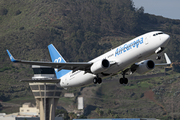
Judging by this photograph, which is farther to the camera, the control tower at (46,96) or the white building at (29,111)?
the white building at (29,111)

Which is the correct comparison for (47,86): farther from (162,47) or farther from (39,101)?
(162,47)

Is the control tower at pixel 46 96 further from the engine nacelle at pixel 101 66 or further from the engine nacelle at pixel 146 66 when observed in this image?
the engine nacelle at pixel 101 66

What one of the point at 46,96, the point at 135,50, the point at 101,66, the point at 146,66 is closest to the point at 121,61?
the point at 135,50

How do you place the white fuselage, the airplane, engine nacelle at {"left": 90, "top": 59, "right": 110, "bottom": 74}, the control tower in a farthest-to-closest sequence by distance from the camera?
the control tower → engine nacelle at {"left": 90, "top": 59, "right": 110, "bottom": 74} → the airplane → the white fuselage

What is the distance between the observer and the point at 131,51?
46.3 m

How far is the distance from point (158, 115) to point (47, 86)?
9134cm

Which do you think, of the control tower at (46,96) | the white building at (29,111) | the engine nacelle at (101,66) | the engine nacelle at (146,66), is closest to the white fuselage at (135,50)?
the engine nacelle at (101,66)

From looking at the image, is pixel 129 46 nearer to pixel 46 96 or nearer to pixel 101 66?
pixel 101 66

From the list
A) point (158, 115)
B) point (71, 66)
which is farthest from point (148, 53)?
point (158, 115)

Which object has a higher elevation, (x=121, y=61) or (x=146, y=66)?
(x=121, y=61)

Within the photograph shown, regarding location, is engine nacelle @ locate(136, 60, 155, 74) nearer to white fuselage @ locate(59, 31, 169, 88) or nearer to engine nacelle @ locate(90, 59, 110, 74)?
white fuselage @ locate(59, 31, 169, 88)

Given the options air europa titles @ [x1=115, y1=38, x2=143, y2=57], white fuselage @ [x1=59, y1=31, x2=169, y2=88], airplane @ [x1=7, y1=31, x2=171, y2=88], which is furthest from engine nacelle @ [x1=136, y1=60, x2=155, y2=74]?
air europa titles @ [x1=115, y1=38, x2=143, y2=57]

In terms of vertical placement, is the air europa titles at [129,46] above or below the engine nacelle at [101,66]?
above

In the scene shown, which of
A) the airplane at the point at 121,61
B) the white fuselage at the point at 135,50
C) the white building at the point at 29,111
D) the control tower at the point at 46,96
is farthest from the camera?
the white building at the point at 29,111
